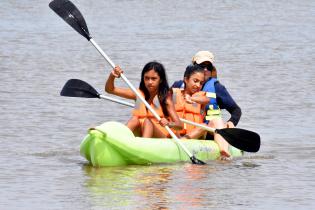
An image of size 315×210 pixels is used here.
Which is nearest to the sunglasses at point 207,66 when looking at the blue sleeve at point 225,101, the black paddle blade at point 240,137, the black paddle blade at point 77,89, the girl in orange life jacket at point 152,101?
the blue sleeve at point 225,101

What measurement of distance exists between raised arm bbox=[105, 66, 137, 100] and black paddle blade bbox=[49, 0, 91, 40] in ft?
3.01

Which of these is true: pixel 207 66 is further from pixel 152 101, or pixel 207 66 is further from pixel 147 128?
pixel 147 128

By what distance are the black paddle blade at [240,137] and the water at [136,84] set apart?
0.20 metres

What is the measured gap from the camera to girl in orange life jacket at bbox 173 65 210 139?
13070 mm

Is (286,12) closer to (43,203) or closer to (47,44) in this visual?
(47,44)

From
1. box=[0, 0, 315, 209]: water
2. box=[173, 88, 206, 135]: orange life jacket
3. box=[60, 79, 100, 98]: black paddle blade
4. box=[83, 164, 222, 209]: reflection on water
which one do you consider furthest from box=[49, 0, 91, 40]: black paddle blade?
box=[83, 164, 222, 209]: reflection on water

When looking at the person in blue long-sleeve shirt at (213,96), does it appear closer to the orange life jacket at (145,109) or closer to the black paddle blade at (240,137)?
the black paddle blade at (240,137)

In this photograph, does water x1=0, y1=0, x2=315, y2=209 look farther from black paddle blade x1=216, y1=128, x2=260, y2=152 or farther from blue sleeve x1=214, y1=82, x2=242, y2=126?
blue sleeve x1=214, y1=82, x2=242, y2=126

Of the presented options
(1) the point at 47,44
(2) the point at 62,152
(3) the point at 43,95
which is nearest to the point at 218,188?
(2) the point at 62,152

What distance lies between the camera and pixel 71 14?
13672 mm

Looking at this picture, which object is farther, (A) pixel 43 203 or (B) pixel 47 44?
(B) pixel 47 44

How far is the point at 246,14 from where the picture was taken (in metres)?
33.3

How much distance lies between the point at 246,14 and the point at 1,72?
13.5 meters

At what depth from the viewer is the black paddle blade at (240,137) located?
1291cm
